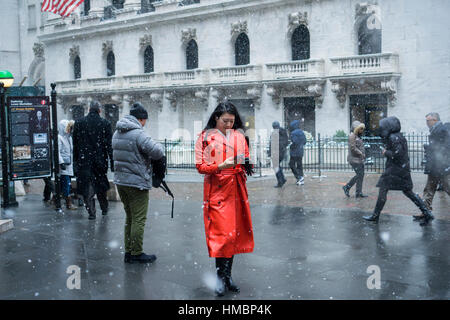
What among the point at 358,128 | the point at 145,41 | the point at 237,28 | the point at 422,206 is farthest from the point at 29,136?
the point at 145,41

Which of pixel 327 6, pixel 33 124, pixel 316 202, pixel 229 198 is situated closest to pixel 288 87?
pixel 327 6

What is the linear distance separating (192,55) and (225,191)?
28.1 metres

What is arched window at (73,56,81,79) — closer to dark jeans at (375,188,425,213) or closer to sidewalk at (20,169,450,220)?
sidewalk at (20,169,450,220)

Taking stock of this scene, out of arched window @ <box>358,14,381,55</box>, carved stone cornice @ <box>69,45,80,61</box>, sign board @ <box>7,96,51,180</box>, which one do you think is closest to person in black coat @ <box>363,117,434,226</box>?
sign board @ <box>7,96,51,180</box>

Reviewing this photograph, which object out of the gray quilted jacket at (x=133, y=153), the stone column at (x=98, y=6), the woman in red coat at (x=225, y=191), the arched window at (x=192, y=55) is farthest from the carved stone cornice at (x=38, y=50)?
the woman in red coat at (x=225, y=191)

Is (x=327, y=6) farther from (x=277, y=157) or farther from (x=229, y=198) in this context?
(x=229, y=198)

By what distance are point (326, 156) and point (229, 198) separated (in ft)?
54.2

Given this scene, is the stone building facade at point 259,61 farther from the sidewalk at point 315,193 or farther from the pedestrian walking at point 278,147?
the pedestrian walking at point 278,147

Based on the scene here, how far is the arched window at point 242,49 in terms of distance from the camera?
30125 mm

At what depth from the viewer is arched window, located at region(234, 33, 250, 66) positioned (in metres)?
30.1

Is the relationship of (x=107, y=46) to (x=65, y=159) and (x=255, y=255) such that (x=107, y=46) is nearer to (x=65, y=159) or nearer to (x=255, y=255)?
(x=65, y=159)

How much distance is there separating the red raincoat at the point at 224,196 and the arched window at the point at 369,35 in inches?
842

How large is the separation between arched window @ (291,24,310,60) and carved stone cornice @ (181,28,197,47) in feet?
21.0

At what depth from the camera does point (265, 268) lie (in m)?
6.45
